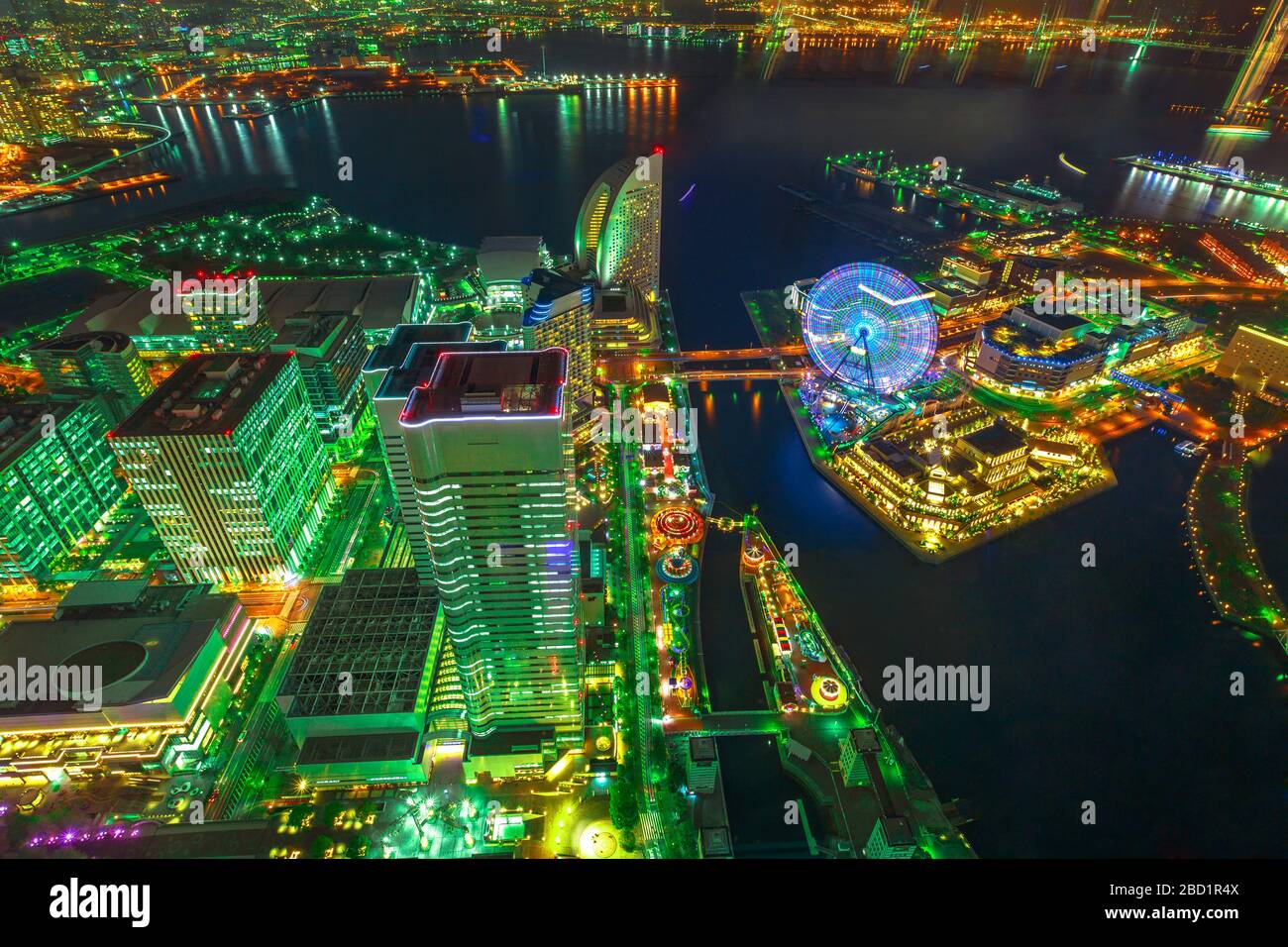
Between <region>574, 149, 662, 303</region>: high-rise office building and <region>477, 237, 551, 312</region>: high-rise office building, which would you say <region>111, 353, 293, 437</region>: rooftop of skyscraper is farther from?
<region>574, 149, 662, 303</region>: high-rise office building

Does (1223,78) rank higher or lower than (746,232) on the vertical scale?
higher

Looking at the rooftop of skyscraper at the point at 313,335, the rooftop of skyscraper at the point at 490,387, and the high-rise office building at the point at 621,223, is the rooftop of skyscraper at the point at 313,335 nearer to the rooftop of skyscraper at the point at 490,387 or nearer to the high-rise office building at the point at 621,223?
the high-rise office building at the point at 621,223

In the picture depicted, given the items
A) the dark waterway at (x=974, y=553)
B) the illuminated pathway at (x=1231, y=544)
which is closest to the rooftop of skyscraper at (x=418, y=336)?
the dark waterway at (x=974, y=553)

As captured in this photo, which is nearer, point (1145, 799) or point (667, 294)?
point (1145, 799)

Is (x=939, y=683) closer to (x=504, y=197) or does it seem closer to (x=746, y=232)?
(x=746, y=232)
